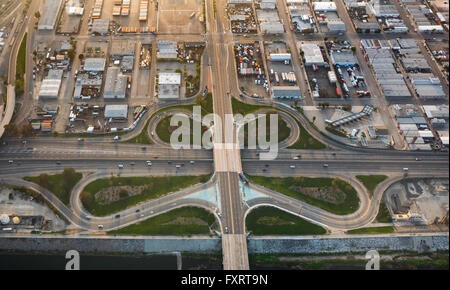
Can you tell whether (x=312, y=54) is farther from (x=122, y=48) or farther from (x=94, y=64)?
(x=94, y=64)

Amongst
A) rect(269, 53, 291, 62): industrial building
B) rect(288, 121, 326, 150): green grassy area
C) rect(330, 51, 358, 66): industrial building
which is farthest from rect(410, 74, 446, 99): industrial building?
rect(269, 53, 291, 62): industrial building

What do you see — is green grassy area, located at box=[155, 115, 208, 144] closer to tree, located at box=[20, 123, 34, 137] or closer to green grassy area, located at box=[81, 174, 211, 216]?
green grassy area, located at box=[81, 174, 211, 216]

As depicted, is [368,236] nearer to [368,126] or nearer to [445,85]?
[368,126]

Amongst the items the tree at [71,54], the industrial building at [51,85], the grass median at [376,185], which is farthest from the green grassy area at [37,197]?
the grass median at [376,185]

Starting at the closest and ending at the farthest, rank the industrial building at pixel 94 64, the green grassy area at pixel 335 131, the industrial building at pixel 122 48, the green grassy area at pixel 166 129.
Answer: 1. the green grassy area at pixel 166 129
2. the green grassy area at pixel 335 131
3. the industrial building at pixel 94 64
4. the industrial building at pixel 122 48

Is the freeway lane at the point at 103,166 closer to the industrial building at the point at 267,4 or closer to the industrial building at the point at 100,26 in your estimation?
the industrial building at the point at 100,26

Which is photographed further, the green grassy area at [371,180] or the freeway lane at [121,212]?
the green grassy area at [371,180]

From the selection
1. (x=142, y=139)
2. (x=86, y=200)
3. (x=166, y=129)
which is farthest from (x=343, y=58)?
(x=86, y=200)
